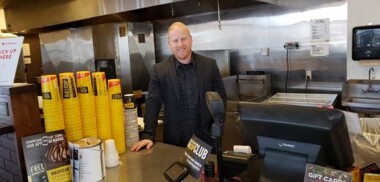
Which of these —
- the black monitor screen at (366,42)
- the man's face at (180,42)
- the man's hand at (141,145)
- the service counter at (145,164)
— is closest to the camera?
the service counter at (145,164)

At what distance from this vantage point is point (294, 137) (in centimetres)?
79

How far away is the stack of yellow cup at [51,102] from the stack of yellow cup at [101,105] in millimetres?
164

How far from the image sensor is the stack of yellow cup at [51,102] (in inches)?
46.8

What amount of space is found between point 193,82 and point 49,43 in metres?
3.70

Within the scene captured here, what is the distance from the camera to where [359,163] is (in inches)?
41.8

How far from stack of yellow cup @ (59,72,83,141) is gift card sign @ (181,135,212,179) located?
0.52m

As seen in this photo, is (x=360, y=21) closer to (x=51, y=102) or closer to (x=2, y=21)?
(x=51, y=102)

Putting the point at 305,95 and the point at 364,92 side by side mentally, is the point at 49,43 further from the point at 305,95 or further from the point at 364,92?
the point at 364,92

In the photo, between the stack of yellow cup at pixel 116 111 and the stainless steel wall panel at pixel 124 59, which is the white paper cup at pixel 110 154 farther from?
the stainless steel wall panel at pixel 124 59

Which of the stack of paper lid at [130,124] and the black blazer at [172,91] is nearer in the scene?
the stack of paper lid at [130,124]

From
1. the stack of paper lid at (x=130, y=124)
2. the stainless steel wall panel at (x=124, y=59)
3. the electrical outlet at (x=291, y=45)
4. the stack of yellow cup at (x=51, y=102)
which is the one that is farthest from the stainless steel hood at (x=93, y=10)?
the stack of yellow cup at (x=51, y=102)

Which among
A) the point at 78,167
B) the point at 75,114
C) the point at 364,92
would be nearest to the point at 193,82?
the point at 75,114

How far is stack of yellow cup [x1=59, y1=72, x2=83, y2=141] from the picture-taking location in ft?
4.06

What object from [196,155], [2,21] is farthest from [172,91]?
[2,21]
